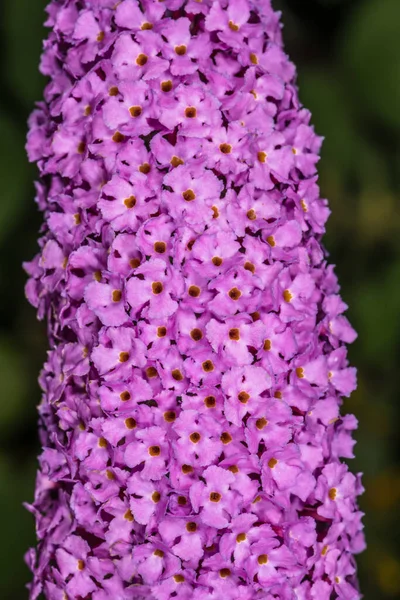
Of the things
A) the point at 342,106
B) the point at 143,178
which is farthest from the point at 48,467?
the point at 342,106

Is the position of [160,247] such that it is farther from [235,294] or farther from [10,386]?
[10,386]

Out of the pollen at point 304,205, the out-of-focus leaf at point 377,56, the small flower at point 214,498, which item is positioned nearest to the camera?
the small flower at point 214,498

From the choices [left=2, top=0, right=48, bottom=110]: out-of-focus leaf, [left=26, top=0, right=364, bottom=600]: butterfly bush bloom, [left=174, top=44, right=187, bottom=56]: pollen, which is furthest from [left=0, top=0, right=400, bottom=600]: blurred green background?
[left=174, top=44, right=187, bottom=56]: pollen

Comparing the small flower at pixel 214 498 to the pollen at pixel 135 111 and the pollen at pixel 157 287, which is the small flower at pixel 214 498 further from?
the pollen at pixel 135 111

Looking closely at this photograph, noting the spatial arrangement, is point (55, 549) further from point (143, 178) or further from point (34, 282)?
point (143, 178)

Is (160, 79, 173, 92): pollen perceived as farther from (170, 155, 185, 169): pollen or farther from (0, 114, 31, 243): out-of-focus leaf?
(0, 114, 31, 243): out-of-focus leaf

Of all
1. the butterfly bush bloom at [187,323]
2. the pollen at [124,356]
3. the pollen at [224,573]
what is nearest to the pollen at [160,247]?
the butterfly bush bloom at [187,323]

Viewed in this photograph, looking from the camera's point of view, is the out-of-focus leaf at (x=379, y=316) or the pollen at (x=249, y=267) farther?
the out-of-focus leaf at (x=379, y=316)
